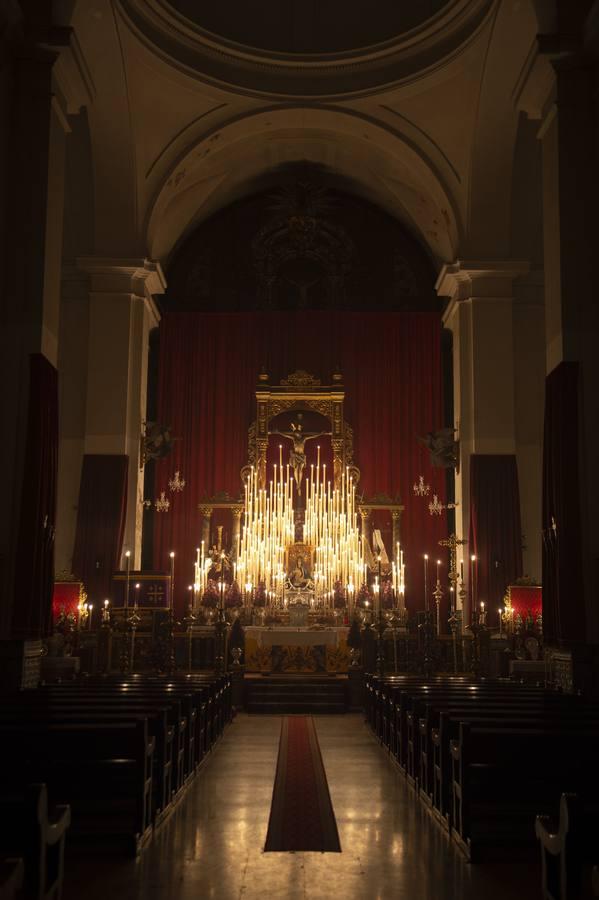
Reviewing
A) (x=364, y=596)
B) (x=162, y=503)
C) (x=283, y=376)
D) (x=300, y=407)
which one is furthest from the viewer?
(x=283, y=376)

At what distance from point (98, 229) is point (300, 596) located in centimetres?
758

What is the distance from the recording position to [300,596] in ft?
55.0

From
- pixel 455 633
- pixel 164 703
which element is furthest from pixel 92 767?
pixel 455 633

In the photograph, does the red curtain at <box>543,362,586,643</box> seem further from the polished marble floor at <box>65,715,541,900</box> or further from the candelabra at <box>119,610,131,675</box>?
A: the candelabra at <box>119,610,131,675</box>

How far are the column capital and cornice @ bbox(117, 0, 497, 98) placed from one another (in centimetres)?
342

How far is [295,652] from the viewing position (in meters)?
15.4

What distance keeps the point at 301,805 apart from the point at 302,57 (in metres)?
13.6

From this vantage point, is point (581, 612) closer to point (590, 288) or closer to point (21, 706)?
point (590, 288)

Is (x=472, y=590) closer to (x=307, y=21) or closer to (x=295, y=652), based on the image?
(x=295, y=652)

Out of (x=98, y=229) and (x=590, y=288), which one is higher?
(x=98, y=229)

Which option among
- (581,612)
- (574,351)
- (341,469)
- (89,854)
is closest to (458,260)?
(341,469)

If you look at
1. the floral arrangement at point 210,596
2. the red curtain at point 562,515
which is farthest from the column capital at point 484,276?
the red curtain at point 562,515

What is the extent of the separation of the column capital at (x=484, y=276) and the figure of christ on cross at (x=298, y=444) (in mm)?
4075

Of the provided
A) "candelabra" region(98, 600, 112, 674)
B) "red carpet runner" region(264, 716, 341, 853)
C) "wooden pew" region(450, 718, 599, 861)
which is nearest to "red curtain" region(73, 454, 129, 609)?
"candelabra" region(98, 600, 112, 674)
